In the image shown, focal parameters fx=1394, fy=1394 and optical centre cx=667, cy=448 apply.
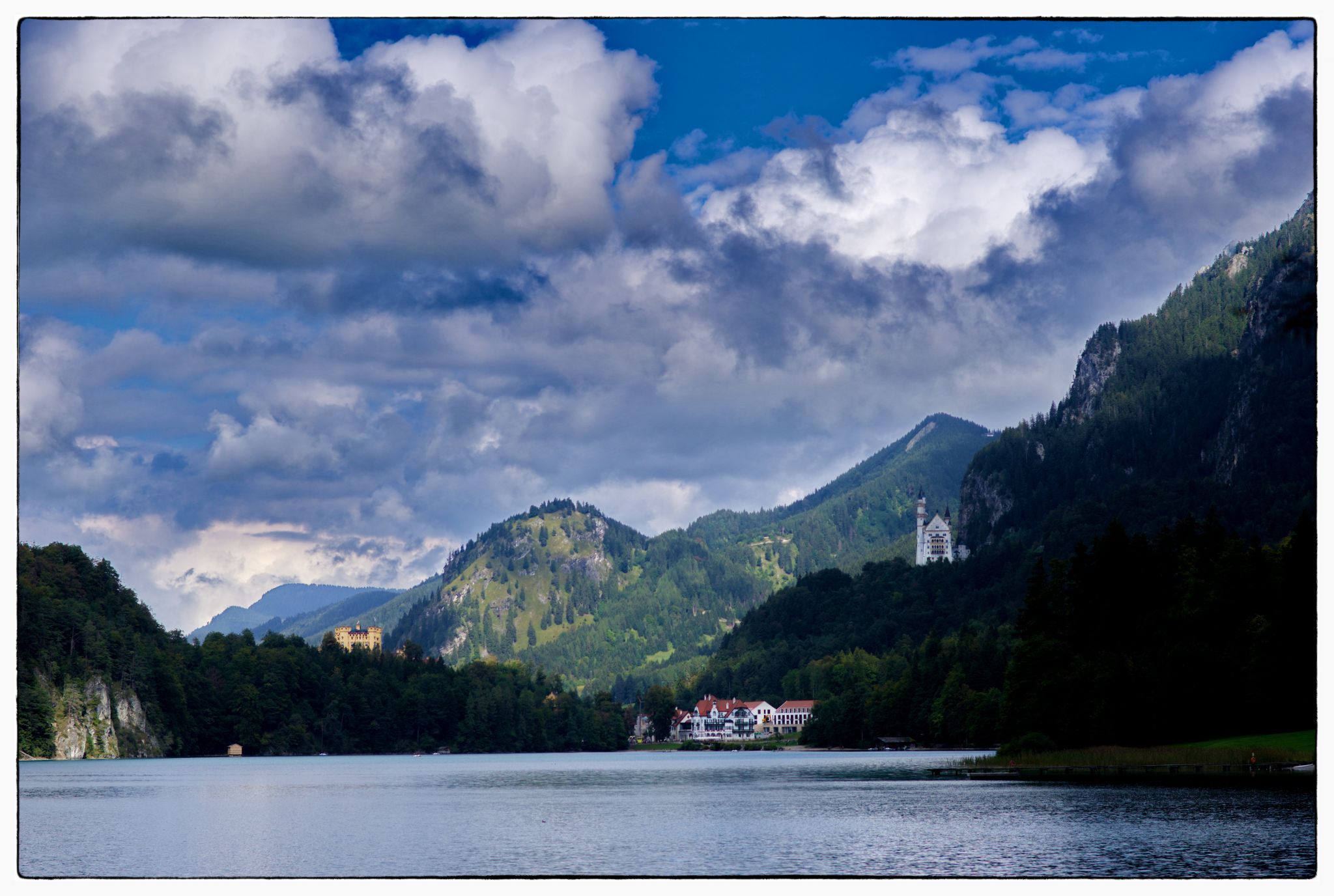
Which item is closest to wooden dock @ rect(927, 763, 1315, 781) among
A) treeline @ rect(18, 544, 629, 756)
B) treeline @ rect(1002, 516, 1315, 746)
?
treeline @ rect(1002, 516, 1315, 746)

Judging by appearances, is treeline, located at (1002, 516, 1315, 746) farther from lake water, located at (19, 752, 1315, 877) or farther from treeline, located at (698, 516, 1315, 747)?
lake water, located at (19, 752, 1315, 877)

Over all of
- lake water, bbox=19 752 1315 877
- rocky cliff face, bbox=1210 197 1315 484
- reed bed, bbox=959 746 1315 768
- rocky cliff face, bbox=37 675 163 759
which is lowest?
lake water, bbox=19 752 1315 877

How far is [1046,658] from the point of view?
74.2 metres

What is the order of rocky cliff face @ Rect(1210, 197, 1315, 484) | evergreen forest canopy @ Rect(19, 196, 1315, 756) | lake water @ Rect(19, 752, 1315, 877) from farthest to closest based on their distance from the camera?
1. rocky cliff face @ Rect(1210, 197, 1315, 484)
2. evergreen forest canopy @ Rect(19, 196, 1315, 756)
3. lake water @ Rect(19, 752, 1315, 877)

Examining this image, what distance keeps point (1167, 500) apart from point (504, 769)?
10403 cm

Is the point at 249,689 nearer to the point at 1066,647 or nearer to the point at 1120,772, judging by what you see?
the point at 1066,647

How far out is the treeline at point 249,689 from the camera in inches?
4564

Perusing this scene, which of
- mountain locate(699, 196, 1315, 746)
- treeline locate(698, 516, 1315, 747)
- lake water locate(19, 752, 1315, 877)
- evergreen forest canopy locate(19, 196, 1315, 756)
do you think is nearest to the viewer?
lake water locate(19, 752, 1315, 877)

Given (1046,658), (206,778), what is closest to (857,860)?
(1046,658)

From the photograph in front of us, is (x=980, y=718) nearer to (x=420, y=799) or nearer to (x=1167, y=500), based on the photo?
(x=420, y=799)

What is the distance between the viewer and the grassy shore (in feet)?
180

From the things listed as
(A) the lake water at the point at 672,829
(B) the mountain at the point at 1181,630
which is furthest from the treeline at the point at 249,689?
(B) the mountain at the point at 1181,630

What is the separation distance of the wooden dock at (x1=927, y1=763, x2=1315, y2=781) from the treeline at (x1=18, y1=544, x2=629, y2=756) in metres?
63.8

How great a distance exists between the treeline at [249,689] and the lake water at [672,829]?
40.0 metres
